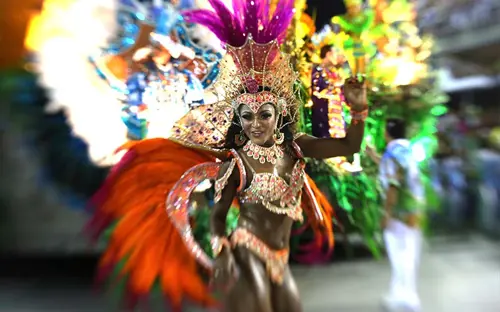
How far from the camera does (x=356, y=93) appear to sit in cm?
111

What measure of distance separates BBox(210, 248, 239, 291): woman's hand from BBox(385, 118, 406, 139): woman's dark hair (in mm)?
679

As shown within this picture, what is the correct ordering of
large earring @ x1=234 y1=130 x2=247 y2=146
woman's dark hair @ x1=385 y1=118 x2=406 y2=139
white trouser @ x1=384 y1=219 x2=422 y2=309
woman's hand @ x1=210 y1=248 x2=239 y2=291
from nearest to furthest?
woman's hand @ x1=210 y1=248 x2=239 y2=291
large earring @ x1=234 y1=130 x2=247 y2=146
woman's dark hair @ x1=385 y1=118 x2=406 y2=139
white trouser @ x1=384 y1=219 x2=422 y2=309

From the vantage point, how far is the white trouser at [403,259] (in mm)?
1444

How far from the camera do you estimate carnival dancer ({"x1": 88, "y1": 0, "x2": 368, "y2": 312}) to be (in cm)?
110

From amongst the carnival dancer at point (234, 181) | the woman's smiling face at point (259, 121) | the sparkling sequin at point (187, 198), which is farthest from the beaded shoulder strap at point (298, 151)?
the sparkling sequin at point (187, 198)

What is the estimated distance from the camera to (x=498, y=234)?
1.62 meters

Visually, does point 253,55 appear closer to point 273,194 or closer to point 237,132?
point 237,132

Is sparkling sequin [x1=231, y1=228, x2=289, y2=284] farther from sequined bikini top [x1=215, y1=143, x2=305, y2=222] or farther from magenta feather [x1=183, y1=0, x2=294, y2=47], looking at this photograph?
magenta feather [x1=183, y1=0, x2=294, y2=47]

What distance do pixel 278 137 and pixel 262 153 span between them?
7cm

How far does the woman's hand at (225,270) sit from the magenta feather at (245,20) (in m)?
0.58

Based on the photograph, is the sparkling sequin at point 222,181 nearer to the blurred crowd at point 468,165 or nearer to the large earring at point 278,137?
the large earring at point 278,137

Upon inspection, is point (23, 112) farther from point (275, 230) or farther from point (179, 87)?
point (275, 230)

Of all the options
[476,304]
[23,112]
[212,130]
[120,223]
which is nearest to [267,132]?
[212,130]

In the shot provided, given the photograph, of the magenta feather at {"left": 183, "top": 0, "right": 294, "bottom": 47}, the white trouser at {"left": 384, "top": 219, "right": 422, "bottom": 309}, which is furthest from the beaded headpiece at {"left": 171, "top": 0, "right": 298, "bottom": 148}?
the white trouser at {"left": 384, "top": 219, "right": 422, "bottom": 309}
